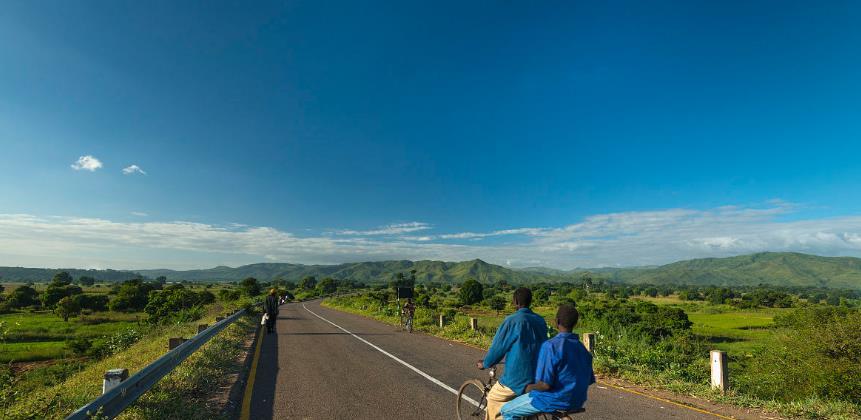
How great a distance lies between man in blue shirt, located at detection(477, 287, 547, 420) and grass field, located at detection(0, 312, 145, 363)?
33.9 m

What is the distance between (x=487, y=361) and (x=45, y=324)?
235 feet

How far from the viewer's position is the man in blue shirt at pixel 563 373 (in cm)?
420

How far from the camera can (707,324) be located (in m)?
63.0

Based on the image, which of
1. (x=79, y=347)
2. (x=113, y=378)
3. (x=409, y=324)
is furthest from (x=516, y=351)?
(x=79, y=347)

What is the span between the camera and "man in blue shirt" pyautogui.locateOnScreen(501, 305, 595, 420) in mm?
4195

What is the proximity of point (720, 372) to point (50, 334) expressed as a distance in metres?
62.6

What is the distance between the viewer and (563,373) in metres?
4.21

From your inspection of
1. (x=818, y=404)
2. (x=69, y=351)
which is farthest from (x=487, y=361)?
(x=69, y=351)

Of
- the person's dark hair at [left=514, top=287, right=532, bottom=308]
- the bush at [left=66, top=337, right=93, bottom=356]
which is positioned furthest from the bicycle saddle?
the bush at [left=66, top=337, right=93, bottom=356]

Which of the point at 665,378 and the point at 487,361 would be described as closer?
the point at 487,361

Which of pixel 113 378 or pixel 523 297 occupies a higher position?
pixel 523 297

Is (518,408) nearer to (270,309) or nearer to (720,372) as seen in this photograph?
(720,372)

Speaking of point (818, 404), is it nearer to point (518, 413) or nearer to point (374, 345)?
point (518, 413)

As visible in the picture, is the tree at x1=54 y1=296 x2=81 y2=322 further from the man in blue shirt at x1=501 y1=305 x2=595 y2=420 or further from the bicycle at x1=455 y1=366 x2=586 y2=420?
the man in blue shirt at x1=501 y1=305 x2=595 y2=420
